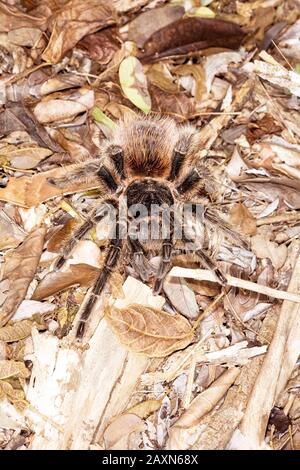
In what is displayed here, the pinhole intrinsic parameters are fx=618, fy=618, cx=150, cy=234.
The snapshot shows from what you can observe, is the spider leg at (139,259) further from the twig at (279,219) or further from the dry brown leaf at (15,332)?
the twig at (279,219)

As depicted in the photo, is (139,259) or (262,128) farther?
(262,128)

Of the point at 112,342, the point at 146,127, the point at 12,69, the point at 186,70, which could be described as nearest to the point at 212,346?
the point at 112,342

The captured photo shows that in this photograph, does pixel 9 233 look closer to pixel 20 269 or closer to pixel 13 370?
pixel 20 269

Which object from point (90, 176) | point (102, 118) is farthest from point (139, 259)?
point (102, 118)

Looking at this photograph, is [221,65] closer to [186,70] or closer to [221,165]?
[186,70]

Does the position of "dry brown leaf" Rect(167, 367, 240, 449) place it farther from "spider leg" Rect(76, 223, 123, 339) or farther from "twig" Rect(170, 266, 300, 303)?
"spider leg" Rect(76, 223, 123, 339)

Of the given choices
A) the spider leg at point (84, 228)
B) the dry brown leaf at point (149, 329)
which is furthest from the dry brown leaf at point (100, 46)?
the dry brown leaf at point (149, 329)

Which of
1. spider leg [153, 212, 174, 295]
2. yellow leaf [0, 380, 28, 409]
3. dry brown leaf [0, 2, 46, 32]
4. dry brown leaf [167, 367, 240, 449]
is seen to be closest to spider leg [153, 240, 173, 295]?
spider leg [153, 212, 174, 295]
